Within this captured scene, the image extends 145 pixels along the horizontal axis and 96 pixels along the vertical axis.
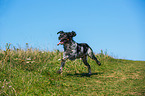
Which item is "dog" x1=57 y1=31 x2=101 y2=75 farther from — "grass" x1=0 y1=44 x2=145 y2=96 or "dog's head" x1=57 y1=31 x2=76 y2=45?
"grass" x1=0 y1=44 x2=145 y2=96

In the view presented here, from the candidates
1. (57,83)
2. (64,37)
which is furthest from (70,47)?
(57,83)

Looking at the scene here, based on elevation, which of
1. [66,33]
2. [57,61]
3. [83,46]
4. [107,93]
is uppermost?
[66,33]

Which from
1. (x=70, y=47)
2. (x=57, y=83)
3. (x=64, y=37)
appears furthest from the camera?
(x=70, y=47)

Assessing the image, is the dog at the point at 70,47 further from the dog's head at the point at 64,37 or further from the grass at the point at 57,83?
the grass at the point at 57,83

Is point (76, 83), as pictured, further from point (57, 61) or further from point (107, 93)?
point (57, 61)

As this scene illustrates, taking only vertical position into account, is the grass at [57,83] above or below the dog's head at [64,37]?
below

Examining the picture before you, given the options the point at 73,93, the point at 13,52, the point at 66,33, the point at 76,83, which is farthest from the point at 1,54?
the point at 73,93

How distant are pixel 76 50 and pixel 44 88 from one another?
102 inches

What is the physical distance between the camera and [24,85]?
5.88 m

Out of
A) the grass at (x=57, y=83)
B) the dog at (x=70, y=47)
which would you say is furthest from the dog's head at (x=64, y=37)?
the grass at (x=57, y=83)

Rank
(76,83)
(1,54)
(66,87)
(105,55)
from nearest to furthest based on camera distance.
Result: (66,87) < (76,83) < (1,54) < (105,55)

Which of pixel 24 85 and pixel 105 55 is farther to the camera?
pixel 105 55

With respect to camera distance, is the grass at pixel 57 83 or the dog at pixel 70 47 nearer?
the grass at pixel 57 83

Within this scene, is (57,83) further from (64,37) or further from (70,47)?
(64,37)
